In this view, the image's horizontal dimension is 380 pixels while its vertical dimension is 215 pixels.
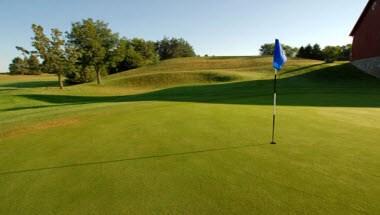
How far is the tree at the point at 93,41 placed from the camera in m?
34.1

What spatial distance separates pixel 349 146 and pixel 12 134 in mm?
9098

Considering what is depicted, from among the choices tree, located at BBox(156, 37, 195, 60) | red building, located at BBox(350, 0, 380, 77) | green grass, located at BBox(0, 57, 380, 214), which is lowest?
green grass, located at BBox(0, 57, 380, 214)

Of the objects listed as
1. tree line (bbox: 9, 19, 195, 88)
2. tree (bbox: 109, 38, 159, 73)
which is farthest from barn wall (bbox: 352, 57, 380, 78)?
tree (bbox: 109, 38, 159, 73)

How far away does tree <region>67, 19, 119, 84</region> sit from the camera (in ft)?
112

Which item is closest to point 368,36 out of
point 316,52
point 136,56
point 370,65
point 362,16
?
point 362,16

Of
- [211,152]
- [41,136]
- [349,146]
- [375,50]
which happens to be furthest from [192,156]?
[375,50]

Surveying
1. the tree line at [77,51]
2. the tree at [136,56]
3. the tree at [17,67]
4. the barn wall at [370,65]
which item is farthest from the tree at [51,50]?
the tree at [17,67]

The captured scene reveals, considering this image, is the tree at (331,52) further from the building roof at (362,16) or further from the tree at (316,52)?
the building roof at (362,16)

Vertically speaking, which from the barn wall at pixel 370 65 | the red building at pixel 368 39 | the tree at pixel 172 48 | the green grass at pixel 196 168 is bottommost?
the green grass at pixel 196 168

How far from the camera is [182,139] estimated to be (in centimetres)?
570

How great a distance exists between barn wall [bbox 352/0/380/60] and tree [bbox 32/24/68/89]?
36.3 meters

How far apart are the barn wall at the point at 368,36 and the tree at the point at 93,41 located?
3440 cm

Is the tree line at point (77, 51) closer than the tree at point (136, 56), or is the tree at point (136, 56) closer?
the tree line at point (77, 51)

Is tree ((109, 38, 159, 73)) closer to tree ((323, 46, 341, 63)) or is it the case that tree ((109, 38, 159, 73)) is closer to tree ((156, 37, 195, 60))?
tree ((156, 37, 195, 60))
